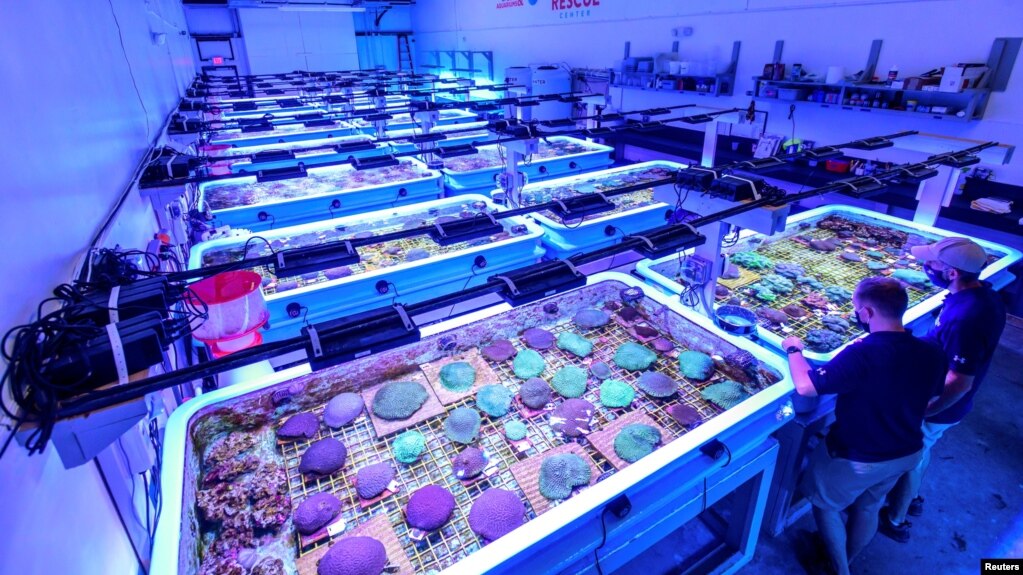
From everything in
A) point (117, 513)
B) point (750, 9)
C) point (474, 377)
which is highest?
point (750, 9)

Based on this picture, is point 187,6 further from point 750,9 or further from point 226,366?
point 226,366

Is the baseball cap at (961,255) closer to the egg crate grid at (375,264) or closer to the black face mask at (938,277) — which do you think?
the black face mask at (938,277)

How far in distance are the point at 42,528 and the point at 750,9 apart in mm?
8213

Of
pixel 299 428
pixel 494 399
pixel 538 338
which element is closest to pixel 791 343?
pixel 538 338

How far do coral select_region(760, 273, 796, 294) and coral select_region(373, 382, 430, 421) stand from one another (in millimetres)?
2206

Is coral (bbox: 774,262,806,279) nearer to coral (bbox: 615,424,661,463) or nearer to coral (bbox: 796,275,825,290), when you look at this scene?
coral (bbox: 796,275,825,290)

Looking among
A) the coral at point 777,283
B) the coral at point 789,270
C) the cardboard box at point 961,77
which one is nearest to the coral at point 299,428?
the coral at point 777,283

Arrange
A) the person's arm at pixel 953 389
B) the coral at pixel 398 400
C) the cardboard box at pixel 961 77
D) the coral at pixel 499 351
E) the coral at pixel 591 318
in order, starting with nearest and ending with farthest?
the coral at pixel 398 400 → the person's arm at pixel 953 389 → the coral at pixel 499 351 → the coral at pixel 591 318 → the cardboard box at pixel 961 77

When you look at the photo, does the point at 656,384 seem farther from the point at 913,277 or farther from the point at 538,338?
the point at 913,277

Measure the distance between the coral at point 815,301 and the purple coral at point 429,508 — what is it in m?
2.34

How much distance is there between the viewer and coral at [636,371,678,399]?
7.31ft

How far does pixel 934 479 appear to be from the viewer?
3043 mm

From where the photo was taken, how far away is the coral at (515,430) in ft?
6.68

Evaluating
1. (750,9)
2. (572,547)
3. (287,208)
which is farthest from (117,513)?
(750,9)
